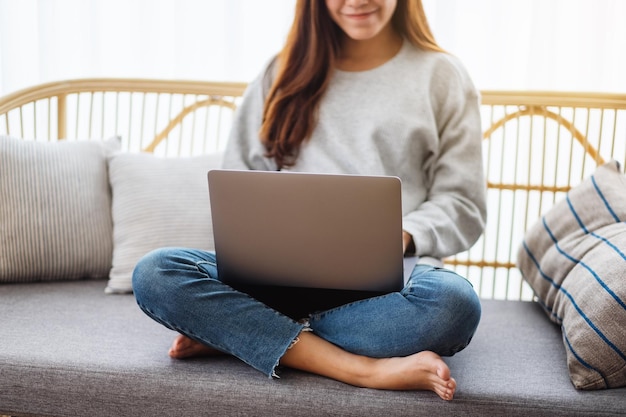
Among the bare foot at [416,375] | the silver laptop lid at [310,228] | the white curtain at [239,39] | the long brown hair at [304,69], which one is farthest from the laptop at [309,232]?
the white curtain at [239,39]

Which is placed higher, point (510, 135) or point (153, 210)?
point (510, 135)

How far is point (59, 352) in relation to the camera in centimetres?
126

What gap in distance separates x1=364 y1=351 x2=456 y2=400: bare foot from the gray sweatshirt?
338mm

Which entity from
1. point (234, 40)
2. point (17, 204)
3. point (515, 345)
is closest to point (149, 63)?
point (234, 40)

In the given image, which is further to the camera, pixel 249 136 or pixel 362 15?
pixel 249 136

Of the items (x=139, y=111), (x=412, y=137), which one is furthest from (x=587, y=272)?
(x=139, y=111)

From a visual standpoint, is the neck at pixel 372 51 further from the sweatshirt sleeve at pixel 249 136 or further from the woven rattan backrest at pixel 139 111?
the woven rattan backrest at pixel 139 111

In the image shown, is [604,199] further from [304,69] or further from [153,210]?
[153,210]

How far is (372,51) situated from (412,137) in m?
0.23

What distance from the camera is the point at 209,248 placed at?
1.68m

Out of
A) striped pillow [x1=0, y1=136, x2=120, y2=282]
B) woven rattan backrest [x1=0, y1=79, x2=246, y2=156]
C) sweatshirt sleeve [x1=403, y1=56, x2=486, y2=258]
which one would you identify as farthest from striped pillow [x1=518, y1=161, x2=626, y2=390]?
striped pillow [x1=0, y1=136, x2=120, y2=282]

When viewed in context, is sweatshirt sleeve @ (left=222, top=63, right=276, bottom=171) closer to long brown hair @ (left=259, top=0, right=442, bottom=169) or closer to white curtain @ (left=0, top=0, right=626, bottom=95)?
long brown hair @ (left=259, top=0, right=442, bottom=169)

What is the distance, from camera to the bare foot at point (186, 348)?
1.24 meters

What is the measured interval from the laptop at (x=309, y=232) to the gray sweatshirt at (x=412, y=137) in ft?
1.12
